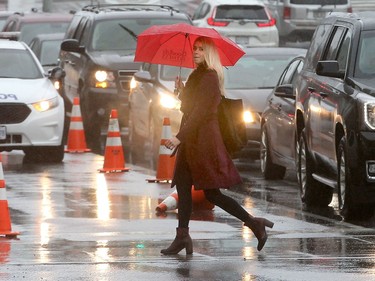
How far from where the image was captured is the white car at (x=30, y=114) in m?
21.2

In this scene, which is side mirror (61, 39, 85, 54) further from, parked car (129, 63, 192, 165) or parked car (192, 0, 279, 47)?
parked car (192, 0, 279, 47)

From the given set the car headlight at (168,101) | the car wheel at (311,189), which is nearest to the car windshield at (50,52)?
the car headlight at (168,101)

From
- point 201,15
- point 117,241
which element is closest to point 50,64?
point 201,15

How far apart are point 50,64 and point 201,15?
12148mm

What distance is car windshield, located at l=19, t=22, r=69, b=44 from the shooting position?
3338 cm

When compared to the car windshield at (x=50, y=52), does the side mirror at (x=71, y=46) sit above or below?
above

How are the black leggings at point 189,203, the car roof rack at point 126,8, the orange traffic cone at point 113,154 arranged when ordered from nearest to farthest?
the black leggings at point 189,203 < the orange traffic cone at point 113,154 < the car roof rack at point 126,8

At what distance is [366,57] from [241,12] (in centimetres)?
2587

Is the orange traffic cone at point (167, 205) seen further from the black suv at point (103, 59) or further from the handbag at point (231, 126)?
the black suv at point (103, 59)

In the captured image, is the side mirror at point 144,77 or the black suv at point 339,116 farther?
the side mirror at point 144,77

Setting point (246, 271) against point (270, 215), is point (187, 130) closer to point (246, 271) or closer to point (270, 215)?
point (246, 271)

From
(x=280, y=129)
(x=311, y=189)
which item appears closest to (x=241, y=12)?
(x=280, y=129)

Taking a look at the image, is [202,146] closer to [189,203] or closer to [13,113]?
[189,203]

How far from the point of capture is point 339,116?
15094 mm
